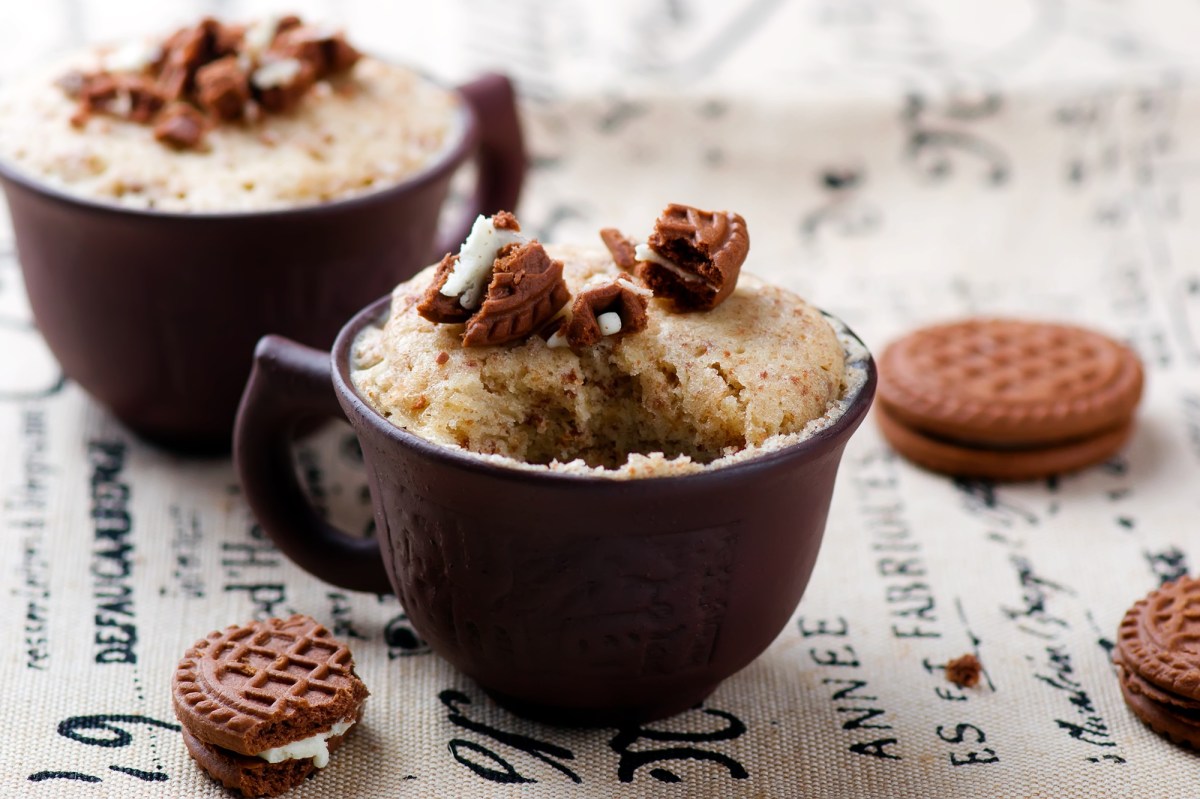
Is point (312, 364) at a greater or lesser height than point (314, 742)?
greater

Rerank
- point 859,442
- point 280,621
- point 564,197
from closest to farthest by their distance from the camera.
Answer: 1. point 280,621
2. point 859,442
3. point 564,197

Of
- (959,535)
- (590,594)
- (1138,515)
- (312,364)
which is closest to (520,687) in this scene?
(590,594)

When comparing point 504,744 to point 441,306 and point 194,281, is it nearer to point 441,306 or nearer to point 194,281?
point 441,306

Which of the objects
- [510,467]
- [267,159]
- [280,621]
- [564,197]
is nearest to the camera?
[510,467]

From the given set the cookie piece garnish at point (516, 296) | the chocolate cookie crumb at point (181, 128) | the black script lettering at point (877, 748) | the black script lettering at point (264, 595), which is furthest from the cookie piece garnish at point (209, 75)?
the black script lettering at point (877, 748)

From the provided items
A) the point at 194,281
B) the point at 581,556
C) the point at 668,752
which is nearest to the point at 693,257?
the point at 581,556

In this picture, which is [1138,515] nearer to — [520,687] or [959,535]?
[959,535]

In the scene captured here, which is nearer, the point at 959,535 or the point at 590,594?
the point at 590,594
